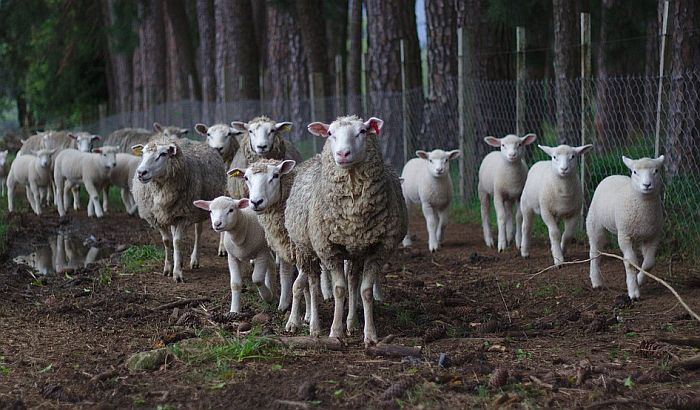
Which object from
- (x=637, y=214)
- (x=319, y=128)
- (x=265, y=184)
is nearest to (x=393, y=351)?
(x=319, y=128)

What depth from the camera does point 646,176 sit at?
7500 millimetres

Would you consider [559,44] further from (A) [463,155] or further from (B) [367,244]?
(B) [367,244]

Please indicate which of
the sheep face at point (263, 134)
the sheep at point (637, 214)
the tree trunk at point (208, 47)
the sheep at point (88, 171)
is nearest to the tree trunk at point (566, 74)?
the sheep at point (637, 214)

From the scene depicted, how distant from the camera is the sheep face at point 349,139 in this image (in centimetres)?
630

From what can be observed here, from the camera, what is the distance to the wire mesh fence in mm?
9039

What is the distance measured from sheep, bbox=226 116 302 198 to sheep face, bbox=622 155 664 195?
140 inches

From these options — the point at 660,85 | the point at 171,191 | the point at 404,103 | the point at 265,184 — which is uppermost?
the point at 660,85

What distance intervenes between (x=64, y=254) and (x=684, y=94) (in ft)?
24.9

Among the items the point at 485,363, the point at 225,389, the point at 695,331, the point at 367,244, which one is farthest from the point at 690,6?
the point at 225,389

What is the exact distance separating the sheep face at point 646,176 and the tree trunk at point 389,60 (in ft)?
24.5

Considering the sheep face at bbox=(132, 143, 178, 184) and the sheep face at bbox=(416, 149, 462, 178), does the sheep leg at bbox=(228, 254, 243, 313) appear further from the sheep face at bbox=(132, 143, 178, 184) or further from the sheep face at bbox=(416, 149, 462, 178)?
the sheep face at bbox=(416, 149, 462, 178)

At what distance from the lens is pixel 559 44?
36.9ft

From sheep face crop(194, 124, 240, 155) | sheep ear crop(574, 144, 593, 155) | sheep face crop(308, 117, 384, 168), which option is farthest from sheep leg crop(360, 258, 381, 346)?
sheep face crop(194, 124, 240, 155)

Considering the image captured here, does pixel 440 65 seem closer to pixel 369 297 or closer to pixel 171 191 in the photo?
pixel 171 191
